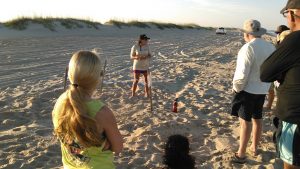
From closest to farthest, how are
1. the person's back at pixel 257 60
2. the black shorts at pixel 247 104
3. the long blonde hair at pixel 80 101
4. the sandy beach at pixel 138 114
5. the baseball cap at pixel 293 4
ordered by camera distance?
the long blonde hair at pixel 80 101 → the baseball cap at pixel 293 4 → the person's back at pixel 257 60 → the black shorts at pixel 247 104 → the sandy beach at pixel 138 114

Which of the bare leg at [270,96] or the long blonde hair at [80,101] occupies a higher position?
the long blonde hair at [80,101]

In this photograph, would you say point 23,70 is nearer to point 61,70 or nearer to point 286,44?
point 61,70

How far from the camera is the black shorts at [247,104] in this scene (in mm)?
5264

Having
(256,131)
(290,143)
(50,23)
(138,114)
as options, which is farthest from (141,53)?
(50,23)

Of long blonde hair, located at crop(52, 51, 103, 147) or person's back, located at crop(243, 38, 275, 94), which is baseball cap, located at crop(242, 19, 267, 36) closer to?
person's back, located at crop(243, 38, 275, 94)

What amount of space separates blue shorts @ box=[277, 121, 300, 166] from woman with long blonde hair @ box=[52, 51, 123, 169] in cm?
136

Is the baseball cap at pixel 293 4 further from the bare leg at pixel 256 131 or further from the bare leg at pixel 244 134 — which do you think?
the bare leg at pixel 256 131

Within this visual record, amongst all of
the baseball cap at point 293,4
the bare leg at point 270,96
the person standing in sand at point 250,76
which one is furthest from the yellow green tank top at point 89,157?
the bare leg at point 270,96

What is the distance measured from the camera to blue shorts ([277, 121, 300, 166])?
10.4ft

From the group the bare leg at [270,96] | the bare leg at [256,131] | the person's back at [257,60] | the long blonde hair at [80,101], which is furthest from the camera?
the bare leg at [270,96]

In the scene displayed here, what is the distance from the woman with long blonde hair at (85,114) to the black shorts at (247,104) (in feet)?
9.10

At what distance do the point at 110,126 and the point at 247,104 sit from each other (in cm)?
291

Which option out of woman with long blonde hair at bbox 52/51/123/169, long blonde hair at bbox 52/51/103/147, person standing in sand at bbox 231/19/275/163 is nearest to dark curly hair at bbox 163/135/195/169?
woman with long blonde hair at bbox 52/51/123/169

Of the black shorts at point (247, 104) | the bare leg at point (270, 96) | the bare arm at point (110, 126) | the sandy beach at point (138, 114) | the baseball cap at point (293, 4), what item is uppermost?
the baseball cap at point (293, 4)
